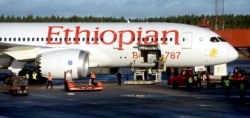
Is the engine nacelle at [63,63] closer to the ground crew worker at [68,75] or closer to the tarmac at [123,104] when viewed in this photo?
the ground crew worker at [68,75]

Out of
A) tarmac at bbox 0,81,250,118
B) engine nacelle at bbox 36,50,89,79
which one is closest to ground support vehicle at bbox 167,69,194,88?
tarmac at bbox 0,81,250,118

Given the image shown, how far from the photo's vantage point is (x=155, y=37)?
41750mm

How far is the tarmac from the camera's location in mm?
23781

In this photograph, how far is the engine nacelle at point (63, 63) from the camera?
39.3m

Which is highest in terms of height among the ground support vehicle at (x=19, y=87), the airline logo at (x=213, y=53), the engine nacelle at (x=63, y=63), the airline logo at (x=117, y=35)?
the airline logo at (x=117, y=35)

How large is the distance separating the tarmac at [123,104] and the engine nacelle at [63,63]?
313 centimetres

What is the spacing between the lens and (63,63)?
39.4m

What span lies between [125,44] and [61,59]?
506cm

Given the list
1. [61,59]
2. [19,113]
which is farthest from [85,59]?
[19,113]

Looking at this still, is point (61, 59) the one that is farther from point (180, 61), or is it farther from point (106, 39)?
point (180, 61)

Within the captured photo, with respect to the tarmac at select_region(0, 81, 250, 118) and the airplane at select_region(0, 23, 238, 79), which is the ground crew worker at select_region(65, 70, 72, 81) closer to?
the airplane at select_region(0, 23, 238, 79)

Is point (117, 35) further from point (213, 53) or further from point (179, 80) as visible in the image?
point (213, 53)

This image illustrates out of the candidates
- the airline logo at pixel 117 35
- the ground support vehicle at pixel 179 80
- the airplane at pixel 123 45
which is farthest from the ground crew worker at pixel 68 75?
the ground support vehicle at pixel 179 80

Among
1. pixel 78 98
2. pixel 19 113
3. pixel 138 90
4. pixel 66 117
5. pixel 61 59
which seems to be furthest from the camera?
pixel 61 59
